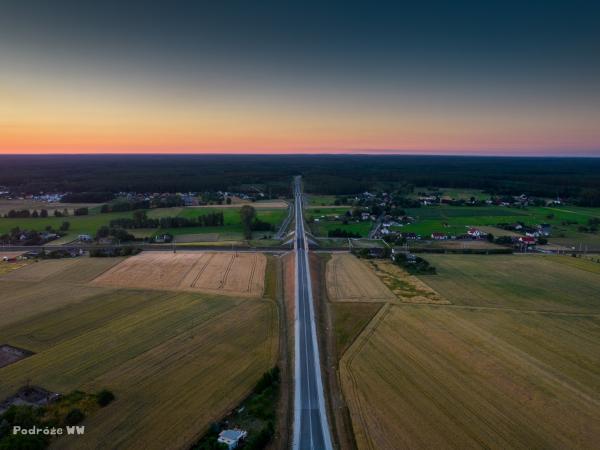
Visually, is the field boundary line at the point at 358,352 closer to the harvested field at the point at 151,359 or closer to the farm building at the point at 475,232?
the harvested field at the point at 151,359

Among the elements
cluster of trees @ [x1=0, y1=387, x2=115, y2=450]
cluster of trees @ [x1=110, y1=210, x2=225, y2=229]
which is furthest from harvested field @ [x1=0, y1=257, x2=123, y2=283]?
cluster of trees @ [x1=0, y1=387, x2=115, y2=450]

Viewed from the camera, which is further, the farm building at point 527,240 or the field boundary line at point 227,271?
the farm building at point 527,240

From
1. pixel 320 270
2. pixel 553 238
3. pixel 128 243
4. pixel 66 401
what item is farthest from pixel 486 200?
pixel 66 401

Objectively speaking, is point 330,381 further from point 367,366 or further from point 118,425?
point 118,425

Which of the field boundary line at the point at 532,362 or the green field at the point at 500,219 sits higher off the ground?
the green field at the point at 500,219

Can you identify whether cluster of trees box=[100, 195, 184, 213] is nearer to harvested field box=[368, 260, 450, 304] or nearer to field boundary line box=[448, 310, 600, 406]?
harvested field box=[368, 260, 450, 304]

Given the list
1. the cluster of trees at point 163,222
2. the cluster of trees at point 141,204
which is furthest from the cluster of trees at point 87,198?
the cluster of trees at point 163,222

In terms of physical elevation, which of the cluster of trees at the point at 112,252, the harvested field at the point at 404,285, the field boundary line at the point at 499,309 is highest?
the cluster of trees at the point at 112,252
